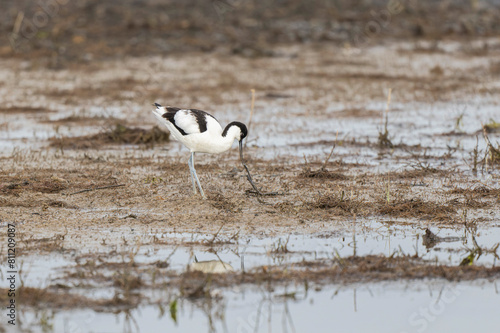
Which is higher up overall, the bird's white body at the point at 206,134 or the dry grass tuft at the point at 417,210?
the bird's white body at the point at 206,134

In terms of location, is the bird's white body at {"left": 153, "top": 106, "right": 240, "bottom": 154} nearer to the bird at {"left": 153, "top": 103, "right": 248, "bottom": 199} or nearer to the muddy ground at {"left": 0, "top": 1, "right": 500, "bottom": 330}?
the bird at {"left": 153, "top": 103, "right": 248, "bottom": 199}

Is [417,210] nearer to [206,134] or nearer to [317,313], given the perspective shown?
[206,134]

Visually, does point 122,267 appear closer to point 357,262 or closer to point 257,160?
point 357,262

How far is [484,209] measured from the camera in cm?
744

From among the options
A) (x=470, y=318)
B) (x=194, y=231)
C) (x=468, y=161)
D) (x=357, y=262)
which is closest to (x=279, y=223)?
(x=194, y=231)

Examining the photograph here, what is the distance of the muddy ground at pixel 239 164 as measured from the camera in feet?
19.2

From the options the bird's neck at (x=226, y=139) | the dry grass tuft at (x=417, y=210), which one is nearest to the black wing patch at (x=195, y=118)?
the bird's neck at (x=226, y=139)

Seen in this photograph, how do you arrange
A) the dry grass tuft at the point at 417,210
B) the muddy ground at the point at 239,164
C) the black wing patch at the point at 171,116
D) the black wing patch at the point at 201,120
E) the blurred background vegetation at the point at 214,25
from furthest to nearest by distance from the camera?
the blurred background vegetation at the point at 214,25
the black wing patch at the point at 171,116
the black wing patch at the point at 201,120
the dry grass tuft at the point at 417,210
the muddy ground at the point at 239,164

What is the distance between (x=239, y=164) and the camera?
30.5ft

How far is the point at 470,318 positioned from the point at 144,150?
19.2 feet

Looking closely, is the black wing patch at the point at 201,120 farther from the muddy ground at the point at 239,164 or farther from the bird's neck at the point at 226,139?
the muddy ground at the point at 239,164

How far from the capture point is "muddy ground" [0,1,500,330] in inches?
231

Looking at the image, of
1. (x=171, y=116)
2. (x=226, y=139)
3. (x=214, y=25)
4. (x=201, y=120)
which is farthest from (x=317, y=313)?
(x=214, y=25)

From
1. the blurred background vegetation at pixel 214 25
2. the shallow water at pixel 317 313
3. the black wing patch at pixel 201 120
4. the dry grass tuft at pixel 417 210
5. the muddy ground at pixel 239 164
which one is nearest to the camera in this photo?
the shallow water at pixel 317 313
